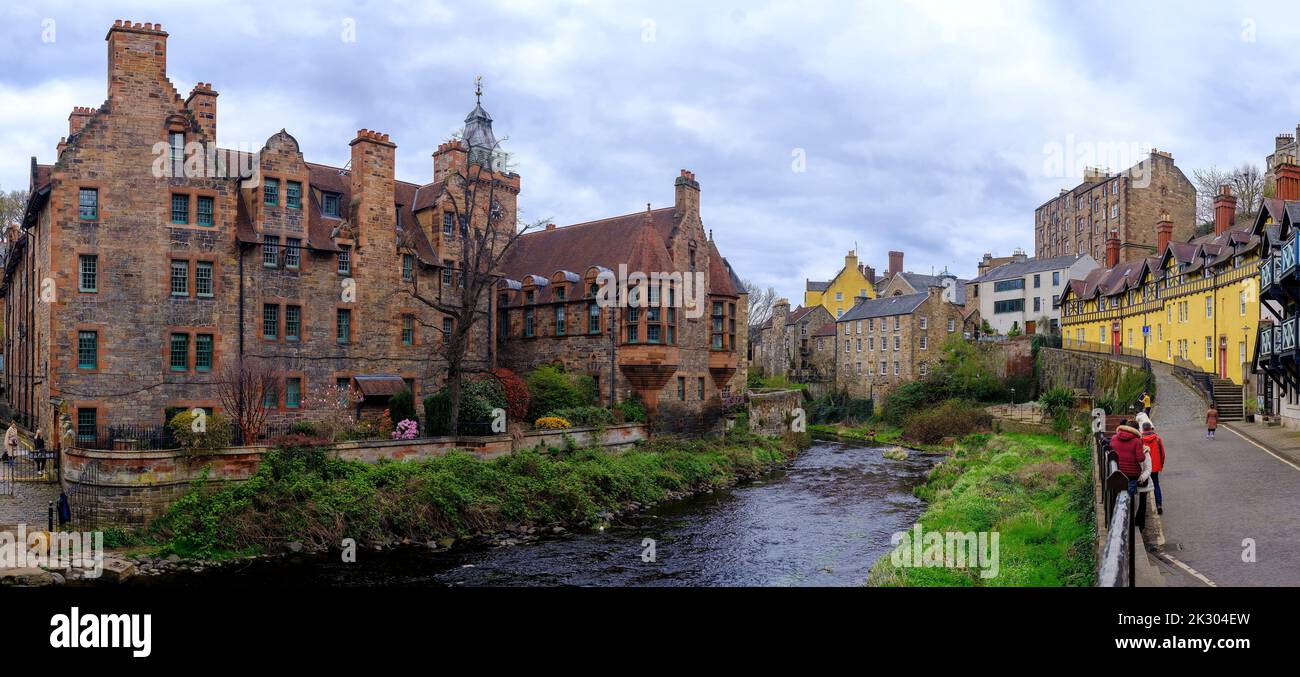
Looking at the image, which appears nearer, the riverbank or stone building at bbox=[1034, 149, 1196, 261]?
the riverbank

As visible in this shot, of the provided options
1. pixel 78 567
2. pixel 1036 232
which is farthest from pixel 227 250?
pixel 1036 232

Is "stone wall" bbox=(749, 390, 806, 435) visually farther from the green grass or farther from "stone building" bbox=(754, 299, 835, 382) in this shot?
"stone building" bbox=(754, 299, 835, 382)

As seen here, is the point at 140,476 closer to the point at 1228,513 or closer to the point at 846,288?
the point at 1228,513

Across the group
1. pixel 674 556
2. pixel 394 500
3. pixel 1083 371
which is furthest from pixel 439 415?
pixel 1083 371

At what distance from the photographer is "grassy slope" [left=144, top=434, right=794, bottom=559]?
22359 millimetres

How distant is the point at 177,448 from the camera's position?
23.5m

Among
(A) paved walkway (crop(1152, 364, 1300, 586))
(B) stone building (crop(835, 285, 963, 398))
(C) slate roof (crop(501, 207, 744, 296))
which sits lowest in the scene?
(A) paved walkway (crop(1152, 364, 1300, 586))

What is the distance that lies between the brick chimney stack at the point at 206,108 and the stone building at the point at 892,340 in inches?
1976

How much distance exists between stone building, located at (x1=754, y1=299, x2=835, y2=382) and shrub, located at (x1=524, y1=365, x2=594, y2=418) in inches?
1648

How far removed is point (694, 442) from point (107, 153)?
26.0 m

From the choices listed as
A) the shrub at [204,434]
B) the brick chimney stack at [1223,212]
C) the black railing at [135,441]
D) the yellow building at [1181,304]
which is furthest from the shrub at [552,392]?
the brick chimney stack at [1223,212]

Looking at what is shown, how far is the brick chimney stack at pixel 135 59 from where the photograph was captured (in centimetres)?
2852

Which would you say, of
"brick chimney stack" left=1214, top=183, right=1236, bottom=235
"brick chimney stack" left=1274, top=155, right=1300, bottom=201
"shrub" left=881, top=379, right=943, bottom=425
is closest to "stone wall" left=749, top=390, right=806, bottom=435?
"shrub" left=881, top=379, right=943, bottom=425
